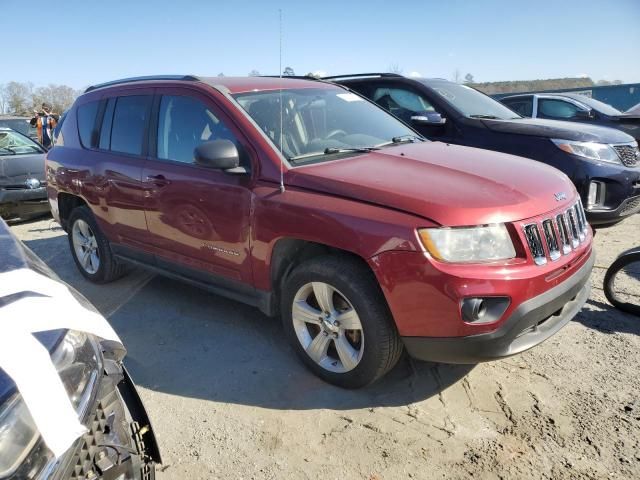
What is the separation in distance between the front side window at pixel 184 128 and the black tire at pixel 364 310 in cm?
112

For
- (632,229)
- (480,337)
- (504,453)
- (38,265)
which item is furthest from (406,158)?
(632,229)

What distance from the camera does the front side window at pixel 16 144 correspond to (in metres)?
8.49

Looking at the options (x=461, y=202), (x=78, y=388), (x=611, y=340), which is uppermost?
(x=461, y=202)

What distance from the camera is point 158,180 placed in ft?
12.1

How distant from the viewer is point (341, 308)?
2.91m

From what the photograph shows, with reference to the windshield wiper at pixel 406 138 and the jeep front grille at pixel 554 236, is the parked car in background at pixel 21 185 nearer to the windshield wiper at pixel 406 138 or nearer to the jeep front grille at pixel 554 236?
the windshield wiper at pixel 406 138

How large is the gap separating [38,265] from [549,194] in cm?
259

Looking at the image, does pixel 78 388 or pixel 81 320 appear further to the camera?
pixel 81 320

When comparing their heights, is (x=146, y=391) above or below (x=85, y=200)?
below

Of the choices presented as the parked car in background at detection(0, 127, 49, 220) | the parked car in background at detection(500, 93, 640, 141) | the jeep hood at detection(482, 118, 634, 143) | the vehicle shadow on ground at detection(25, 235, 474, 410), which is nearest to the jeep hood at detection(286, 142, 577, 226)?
the vehicle shadow on ground at detection(25, 235, 474, 410)

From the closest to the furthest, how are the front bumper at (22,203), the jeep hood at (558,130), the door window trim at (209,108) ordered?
the door window trim at (209,108)
the jeep hood at (558,130)
the front bumper at (22,203)

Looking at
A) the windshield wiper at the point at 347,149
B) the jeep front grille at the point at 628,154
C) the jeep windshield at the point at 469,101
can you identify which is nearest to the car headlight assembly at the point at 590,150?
the jeep front grille at the point at 628,154

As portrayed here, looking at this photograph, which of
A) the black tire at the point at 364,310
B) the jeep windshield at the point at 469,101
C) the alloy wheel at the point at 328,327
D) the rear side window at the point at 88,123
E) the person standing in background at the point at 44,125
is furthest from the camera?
the person standing in background at the point at 44,125

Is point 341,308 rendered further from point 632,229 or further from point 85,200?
point 632,229
